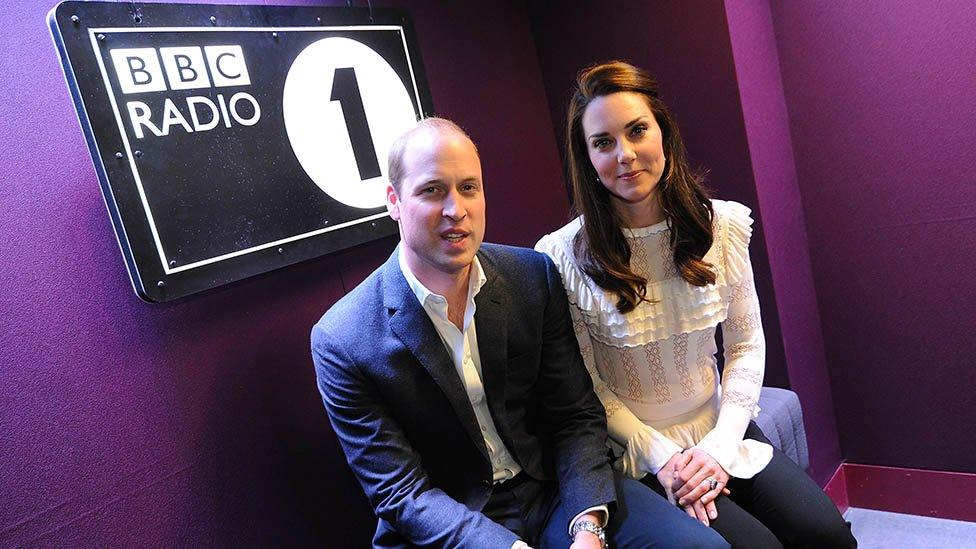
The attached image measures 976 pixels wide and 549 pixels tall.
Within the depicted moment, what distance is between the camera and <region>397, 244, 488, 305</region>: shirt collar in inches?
62.9

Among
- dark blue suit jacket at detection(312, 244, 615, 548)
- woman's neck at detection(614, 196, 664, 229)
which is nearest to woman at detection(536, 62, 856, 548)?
woman's neck at detection(614, 196, 664, 229)

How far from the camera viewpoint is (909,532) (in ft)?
8.32

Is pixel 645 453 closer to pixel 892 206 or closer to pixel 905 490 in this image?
pixel 892 206

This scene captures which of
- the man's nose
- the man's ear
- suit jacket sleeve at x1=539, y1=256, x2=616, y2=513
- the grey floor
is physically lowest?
the grey floor

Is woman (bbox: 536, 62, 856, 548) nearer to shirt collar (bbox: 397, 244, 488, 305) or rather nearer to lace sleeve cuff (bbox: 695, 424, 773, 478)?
lace sleeve cuff (bbox: 695, 424, 773, 478)

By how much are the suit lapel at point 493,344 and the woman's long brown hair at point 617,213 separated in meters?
0.30

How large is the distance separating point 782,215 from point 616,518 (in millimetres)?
1429

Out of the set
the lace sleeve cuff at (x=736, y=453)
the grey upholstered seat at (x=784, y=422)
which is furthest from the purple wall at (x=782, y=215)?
the lace sleeve cuff at (x=736, y=453)

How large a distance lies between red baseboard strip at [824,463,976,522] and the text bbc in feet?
8.38

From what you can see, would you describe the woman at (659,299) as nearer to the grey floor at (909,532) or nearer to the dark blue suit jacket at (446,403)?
the dark blue suit jacket at (446,403)

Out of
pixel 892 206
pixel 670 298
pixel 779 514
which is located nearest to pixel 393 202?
pixel 670 298

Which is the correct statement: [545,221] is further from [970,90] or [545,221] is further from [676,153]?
[970,90]

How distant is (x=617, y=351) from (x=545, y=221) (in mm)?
1047

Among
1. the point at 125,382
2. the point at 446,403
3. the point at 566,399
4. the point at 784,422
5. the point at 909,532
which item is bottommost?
the point at 909,532
